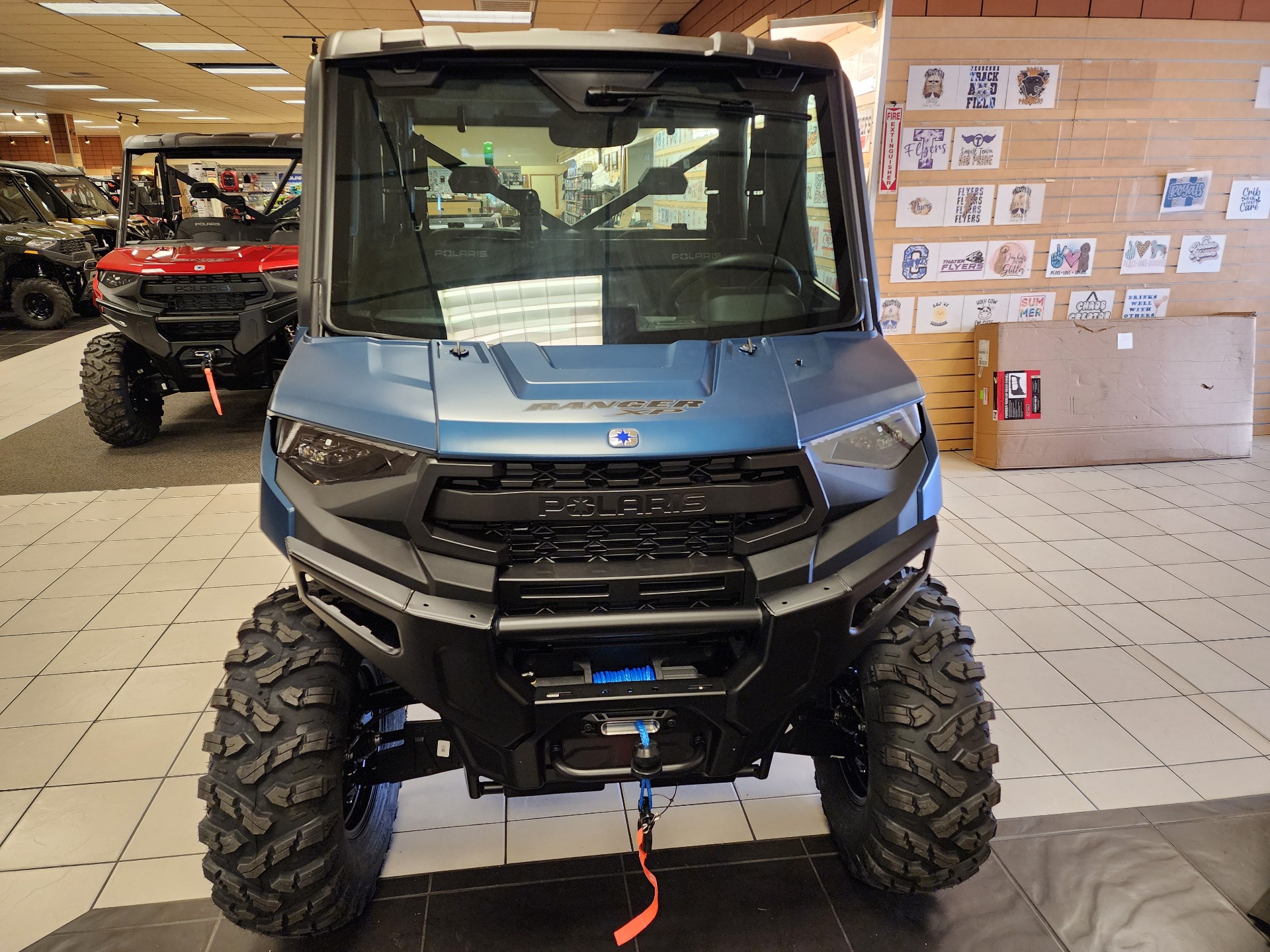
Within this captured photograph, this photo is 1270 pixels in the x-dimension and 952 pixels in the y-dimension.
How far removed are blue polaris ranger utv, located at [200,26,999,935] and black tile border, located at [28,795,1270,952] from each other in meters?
0.11

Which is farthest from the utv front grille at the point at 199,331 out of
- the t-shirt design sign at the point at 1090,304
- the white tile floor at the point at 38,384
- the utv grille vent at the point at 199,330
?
the t-shirt design sign at the point at 1090,304

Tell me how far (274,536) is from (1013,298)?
196 inches

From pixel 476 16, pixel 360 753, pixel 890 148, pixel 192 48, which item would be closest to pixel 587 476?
pixel 360 753

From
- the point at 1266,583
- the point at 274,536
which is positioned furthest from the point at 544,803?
the point at 1266,583

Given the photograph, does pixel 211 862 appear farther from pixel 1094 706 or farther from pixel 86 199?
pixel 86 199

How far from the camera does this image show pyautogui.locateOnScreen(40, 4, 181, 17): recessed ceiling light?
966 cm

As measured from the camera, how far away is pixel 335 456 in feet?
5.48

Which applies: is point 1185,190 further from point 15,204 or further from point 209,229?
point 15,204

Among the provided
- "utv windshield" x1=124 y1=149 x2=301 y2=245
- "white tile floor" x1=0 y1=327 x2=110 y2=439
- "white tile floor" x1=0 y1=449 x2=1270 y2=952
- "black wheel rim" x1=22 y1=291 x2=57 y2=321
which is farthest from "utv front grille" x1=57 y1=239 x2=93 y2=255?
"white tile floor" x1=0 y1=449 x2=1270 y2=952

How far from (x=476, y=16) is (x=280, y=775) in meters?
10.3

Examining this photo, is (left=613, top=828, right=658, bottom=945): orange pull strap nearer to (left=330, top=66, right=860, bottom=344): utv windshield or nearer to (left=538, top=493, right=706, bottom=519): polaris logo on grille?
(left=538, top=493, right=706, bottom=519): polaris logo on grille

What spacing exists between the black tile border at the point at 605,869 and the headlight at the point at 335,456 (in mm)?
1138

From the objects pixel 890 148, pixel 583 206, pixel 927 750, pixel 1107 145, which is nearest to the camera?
pixel 927 750

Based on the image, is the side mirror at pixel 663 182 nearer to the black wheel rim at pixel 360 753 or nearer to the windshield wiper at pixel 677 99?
the windshield wiper at pixel 677 99
